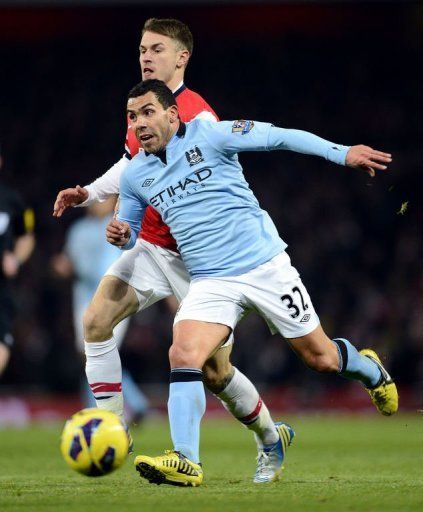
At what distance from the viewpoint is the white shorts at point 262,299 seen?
564 cm

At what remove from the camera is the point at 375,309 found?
15.5 meters

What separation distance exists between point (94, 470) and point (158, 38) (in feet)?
8.45

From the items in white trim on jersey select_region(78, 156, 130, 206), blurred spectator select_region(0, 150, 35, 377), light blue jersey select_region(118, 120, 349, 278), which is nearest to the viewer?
light blue jersey select_region(118, 120, 349, 278)

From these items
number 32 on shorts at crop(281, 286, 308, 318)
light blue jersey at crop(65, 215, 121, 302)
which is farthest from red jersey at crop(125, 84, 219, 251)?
light blue jersey at crop(65, 215, 121, 302)

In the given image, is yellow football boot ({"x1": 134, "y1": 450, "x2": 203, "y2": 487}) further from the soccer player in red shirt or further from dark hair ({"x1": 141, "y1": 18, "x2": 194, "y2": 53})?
dark hair ({"x1": 141, "y1": 18, "x2": 194, "y2": 53})

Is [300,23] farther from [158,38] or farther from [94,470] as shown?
[94,470]

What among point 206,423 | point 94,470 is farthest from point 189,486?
point 206,423

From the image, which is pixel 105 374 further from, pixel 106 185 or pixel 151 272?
→ pixel 106 185

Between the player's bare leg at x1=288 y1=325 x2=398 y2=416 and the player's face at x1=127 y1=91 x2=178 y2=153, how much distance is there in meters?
1.24

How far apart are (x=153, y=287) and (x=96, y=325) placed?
1.27 feet

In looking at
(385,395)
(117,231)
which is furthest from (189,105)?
(385,395)

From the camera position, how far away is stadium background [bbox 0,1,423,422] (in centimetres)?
1521

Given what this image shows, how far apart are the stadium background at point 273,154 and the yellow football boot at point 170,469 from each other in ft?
29.9

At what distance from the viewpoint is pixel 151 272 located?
625cm
